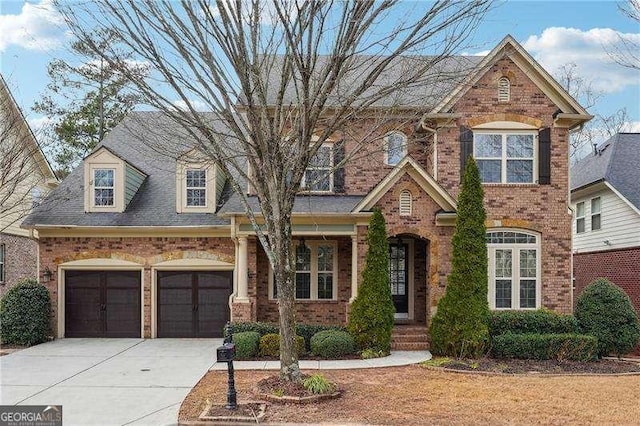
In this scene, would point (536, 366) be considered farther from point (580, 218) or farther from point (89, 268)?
point (89, 268)

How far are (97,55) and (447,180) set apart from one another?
923cm

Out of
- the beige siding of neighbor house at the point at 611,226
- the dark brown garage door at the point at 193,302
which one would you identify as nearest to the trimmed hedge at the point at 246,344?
the dark brown garage door at the point at 193,302

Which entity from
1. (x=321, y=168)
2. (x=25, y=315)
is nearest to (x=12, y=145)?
(x=25, y=315)

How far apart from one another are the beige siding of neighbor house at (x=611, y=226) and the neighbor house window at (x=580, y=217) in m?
0.16

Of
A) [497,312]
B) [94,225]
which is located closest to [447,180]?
[497,312]

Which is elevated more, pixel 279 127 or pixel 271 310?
pixel 279 127

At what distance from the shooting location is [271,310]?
15383 millimetres

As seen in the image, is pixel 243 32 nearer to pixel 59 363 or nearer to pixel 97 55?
pixel 97 55

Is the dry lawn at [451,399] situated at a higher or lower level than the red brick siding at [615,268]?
lower

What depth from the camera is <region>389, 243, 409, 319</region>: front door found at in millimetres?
15641

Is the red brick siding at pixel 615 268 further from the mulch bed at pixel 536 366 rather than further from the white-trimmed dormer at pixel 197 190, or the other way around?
the white-trimmed dormer at pixel 197 190

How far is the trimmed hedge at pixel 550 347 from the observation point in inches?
489

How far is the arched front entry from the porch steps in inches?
43.7

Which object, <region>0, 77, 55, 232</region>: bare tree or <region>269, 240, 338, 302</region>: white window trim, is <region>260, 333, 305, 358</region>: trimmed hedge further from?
<region>0, 77, 55, 232</region>: bare tree
